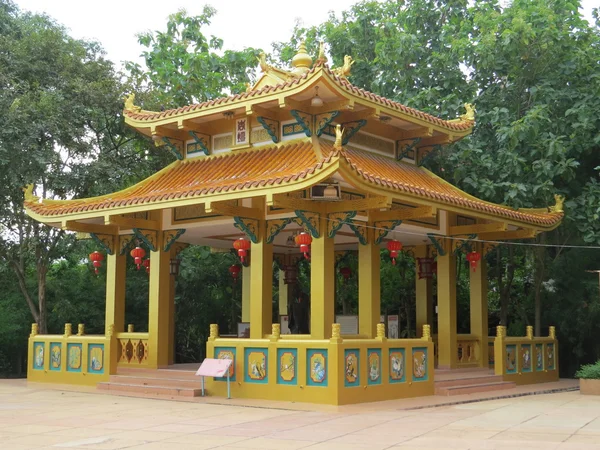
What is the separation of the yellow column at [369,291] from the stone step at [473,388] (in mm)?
1435

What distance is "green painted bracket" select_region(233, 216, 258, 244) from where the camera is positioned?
12.9m

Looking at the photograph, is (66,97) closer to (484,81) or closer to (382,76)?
(382,76)

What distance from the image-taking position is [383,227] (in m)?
13.3

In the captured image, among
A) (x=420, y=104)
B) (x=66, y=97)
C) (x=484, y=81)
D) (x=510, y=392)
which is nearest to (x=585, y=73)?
(x=484, y=81)

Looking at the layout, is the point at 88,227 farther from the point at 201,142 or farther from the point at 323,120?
the point at 323,120

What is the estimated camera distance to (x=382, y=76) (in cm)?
1917

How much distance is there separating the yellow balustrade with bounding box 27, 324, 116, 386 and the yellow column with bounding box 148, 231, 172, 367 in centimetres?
Answer: 74

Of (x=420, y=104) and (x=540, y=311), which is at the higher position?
(x=420, y=104)

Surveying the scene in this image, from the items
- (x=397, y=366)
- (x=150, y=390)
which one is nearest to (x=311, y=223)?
(x=397, y=366)

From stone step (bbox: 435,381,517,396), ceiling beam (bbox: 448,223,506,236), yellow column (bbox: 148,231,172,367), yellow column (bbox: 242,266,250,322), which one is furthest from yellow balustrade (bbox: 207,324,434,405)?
yellow column (bbox: 242,266,250,322)

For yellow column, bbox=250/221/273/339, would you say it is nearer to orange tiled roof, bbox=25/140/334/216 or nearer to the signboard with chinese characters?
orange tiled roof, bbox=25/140/334/216

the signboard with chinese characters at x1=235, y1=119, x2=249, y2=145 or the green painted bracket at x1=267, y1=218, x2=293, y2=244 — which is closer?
the green painted bracket at x1=267, y1=218, x2=293, y2=244

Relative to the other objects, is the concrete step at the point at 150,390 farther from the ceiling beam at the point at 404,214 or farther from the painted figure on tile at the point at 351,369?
the ceiling beam at the point at 404,214

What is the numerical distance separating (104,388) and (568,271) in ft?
33.7
